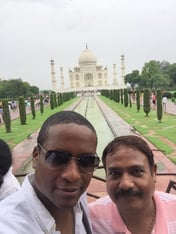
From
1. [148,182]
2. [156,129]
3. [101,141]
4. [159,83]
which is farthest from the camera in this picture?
[159,83]

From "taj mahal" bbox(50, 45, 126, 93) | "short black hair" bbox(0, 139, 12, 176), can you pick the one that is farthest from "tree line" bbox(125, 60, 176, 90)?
"short black hair" bbox(0, 139, 12, 176)

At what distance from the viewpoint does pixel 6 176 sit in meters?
1.80

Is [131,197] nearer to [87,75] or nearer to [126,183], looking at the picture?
[126,183]

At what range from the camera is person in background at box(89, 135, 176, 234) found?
1.12 m

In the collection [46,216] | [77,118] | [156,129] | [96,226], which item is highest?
[77,118]

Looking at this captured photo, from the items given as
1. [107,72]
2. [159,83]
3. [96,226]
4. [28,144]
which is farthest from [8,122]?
[107,72]

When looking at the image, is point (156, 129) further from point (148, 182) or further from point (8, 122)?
point (148, 182)

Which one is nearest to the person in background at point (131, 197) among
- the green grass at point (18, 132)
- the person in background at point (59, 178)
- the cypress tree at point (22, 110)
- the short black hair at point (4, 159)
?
the person in background at point (59, 178)

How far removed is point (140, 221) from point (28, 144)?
7642 mm

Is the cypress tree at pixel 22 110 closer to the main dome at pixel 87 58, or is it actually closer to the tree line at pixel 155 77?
the tree line at pixel 155 77

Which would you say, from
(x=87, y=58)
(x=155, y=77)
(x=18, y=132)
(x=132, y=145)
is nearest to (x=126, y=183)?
(x=132, y=145)

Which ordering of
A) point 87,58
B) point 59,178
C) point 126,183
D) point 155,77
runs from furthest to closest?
point 87,58 < point 155,77 < point 126,183 < point 59,178

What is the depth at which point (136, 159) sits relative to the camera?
115 cm

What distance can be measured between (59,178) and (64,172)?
0.02m
